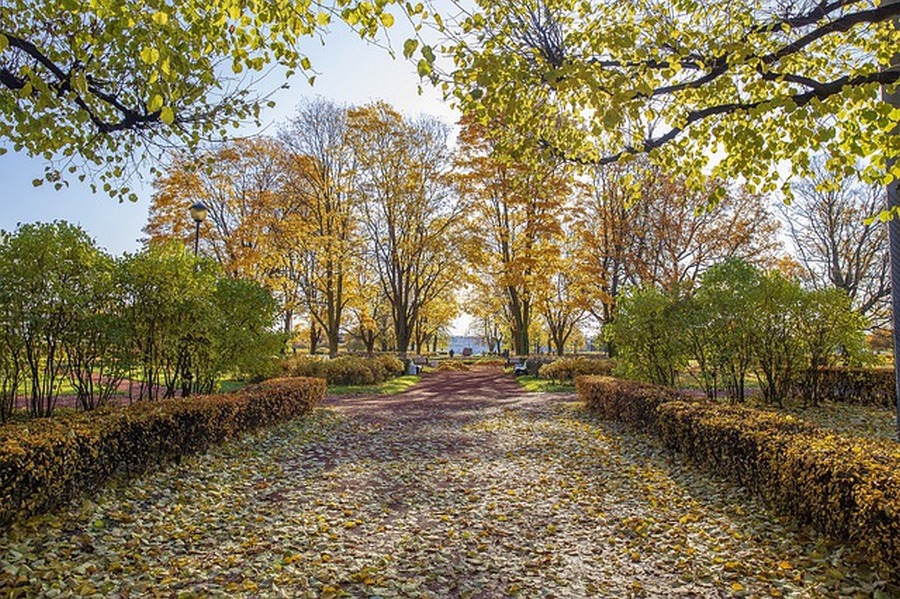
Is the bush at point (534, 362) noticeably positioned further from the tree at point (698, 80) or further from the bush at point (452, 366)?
the tree at point (698, 80)

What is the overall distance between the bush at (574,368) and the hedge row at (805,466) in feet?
33.1

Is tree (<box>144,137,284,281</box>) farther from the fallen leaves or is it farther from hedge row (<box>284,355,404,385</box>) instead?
the fallen leaves

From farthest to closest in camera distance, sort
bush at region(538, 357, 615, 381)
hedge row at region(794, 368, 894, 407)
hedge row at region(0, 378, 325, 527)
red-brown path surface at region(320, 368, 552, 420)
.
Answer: bush at region(538, 357, 615, 381)
red-brown path surface at region(320, 368, 552, 420)
hedge row at region(794, 368, 894, 407)
hedge row at region(0, 378, 325, 527)

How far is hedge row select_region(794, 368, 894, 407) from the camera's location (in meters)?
11.4

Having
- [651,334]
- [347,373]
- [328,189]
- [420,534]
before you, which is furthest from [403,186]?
[420,534]

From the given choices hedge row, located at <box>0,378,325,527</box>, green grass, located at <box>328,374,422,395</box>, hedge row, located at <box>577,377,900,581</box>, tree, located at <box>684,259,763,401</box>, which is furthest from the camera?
green grass, located at <box>328,374,422,395</box>

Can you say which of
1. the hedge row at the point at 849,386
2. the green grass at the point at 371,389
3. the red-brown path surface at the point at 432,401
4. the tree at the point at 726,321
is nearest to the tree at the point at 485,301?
the green grass at the point at 371,389

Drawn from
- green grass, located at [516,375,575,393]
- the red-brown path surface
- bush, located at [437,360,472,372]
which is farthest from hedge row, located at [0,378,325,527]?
bush, located at [437,360,472,372]

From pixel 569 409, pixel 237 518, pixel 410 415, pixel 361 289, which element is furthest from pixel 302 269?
pixel 237 518

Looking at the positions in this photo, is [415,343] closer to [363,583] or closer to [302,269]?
[302,269]

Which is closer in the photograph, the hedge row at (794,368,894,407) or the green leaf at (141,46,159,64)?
the green leaf at (141,46,159,64)

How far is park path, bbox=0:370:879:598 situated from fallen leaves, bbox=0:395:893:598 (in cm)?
2

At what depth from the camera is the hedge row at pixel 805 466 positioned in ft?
11.0

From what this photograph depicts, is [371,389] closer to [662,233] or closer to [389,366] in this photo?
[389,366]
